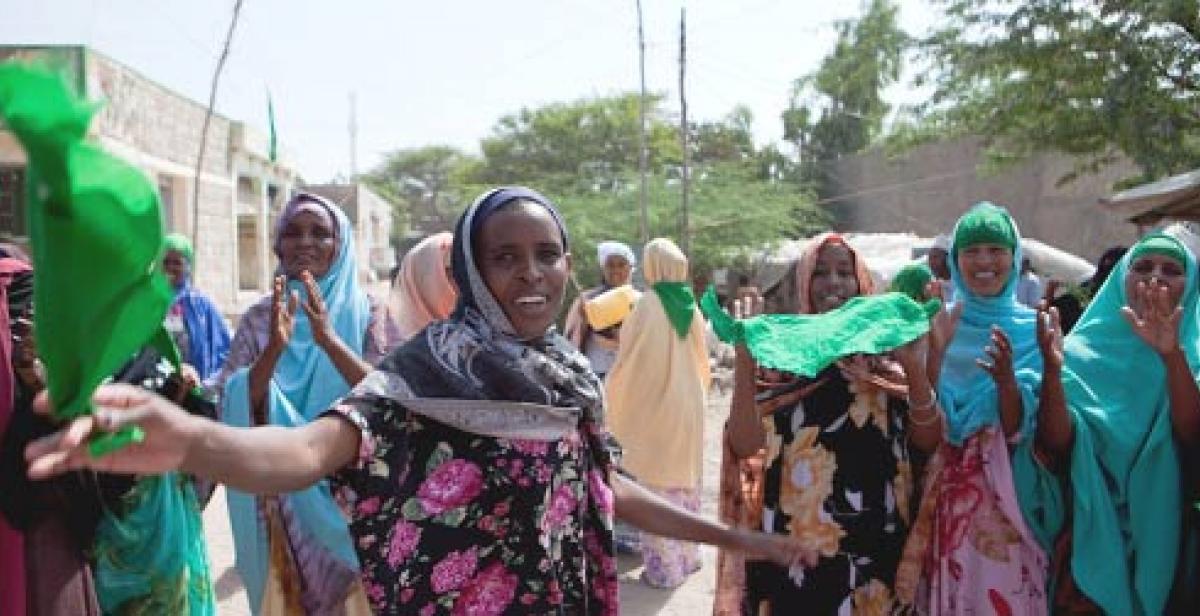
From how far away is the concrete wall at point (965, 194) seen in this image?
1719 centimetres

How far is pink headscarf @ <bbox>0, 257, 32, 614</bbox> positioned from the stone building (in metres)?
11.4

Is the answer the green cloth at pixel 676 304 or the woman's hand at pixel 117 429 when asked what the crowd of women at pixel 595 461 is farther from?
the green cloth at pixel 676 304

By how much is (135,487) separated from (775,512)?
1.83m

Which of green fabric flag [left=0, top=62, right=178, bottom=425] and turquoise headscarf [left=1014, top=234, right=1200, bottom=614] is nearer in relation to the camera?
green fabric flag [left=0, top=62, right=178, bottom=425]

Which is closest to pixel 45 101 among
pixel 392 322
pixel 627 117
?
pixel 392 322

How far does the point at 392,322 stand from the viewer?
3.64 metres

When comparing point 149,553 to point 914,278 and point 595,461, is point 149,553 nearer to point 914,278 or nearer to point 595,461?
point 595,461

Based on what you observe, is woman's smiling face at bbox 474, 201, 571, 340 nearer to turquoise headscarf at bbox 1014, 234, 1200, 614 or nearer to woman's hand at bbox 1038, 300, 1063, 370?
woman's hand at bbox 1038, 300, 1063, 370

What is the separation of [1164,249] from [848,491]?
1150mm

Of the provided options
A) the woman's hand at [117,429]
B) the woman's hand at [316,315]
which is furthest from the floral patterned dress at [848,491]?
the woman's hand at [117,429]

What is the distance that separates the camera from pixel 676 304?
238 inches

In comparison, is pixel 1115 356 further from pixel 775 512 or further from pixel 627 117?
pixel 627 117

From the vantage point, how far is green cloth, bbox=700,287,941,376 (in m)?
2.68

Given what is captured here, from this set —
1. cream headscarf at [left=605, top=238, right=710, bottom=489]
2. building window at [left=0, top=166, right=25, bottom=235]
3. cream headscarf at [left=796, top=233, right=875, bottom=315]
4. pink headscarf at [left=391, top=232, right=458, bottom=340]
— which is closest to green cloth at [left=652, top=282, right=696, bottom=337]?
cream headscarf at [left=605, top=238, right=710, bottom=489]
